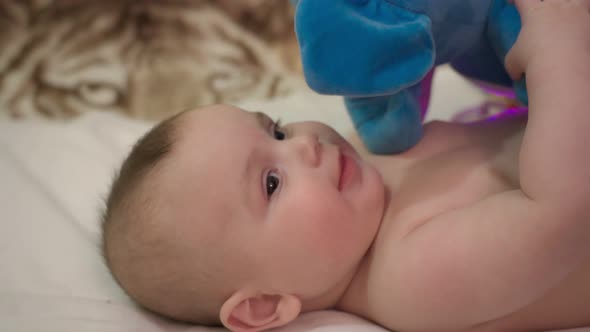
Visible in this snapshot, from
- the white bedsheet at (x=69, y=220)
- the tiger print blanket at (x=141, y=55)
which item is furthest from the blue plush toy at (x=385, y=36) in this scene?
the tiger print blanket at (x=141, y=55)

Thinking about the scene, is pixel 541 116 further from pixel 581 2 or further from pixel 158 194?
pixel 158 194

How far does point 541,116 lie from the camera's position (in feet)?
2.38

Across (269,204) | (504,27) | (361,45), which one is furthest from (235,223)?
(504,27)

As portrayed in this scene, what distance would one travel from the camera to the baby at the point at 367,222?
0.72 meters

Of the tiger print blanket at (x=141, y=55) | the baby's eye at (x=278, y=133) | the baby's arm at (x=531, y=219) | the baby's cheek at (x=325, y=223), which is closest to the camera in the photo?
the baby's arm at (x=531, y=219)

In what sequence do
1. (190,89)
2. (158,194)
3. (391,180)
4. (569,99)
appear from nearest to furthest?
(569,99) → (158,194) → (391,180) → (190,89)

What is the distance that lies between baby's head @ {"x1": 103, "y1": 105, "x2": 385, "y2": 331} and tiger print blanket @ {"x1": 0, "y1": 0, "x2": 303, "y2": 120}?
76cm

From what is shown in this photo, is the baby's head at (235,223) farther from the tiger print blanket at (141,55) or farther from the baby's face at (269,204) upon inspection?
the tiger print blanket at (141,55)

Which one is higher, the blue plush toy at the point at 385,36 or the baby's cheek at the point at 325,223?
the blue plush toy at the point at 385,36

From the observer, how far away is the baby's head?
0.80 metres

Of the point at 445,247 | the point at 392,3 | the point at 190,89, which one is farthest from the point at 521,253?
the point at 190,89

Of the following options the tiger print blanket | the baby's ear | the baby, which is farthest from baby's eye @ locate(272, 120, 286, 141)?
the tiger print blanket

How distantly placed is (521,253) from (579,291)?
0.15 m

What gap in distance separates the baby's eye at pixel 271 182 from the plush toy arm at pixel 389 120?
0.70 ft
